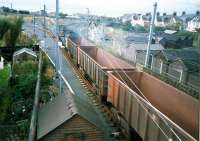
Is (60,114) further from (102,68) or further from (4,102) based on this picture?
(102,68)

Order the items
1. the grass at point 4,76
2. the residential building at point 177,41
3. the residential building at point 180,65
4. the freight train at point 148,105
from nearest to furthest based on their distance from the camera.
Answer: the freight train at point 148,105, the grass at point 4,76, the residential building at point 180,65, the residential building at point 177,41

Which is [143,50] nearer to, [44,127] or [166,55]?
[166,55]

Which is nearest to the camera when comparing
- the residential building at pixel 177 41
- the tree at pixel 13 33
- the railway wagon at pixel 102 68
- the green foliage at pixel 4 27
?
the railway wagon at pixel 102 68

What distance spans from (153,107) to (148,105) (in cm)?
30

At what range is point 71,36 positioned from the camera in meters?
33.7

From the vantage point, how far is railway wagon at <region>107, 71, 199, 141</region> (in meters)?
7.93

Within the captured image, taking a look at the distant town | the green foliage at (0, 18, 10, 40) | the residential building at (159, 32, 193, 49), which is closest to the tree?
the green foliage at (0, 18, 10, 40)

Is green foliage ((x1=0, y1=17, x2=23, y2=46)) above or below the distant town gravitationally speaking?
above

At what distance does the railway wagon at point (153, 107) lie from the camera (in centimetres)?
793

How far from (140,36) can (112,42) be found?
7762 mm

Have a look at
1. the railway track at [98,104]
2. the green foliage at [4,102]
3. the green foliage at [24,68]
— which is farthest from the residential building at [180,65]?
the green foliage at [4,102]

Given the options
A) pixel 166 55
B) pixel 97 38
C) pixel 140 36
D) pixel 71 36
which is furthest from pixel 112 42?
pixel 166 55

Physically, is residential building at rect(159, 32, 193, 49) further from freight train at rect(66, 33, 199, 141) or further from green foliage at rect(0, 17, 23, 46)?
freight train at rect(66, 33, 199, 141)

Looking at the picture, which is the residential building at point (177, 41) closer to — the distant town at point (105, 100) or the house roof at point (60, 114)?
the distant town at point (105, 100)
